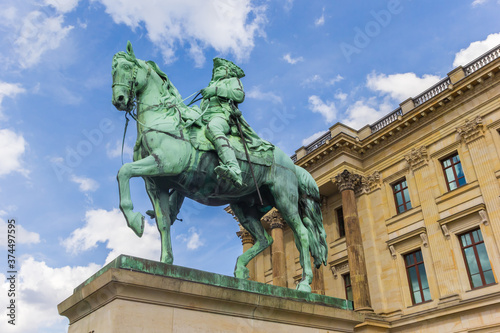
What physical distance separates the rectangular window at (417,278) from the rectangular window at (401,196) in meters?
2.79

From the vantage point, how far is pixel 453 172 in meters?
23.6

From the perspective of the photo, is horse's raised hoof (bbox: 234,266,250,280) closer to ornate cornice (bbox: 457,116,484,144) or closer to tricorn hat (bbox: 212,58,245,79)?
tricorn hat (bbox: 212,58,245,79)

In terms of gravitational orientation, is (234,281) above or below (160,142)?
below

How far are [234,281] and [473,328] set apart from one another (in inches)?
751

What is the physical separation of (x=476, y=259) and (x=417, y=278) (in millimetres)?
3520

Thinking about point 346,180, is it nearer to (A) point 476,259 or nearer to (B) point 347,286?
(B) point 347,286

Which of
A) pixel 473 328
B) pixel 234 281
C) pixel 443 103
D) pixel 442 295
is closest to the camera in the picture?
pixel 234 281

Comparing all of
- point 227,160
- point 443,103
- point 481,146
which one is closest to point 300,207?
point 227,160

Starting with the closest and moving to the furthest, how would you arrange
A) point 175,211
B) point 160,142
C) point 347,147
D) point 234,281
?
point 234,281, point 160,142, point 175,211, point 347,147

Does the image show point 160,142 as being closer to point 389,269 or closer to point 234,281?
point 234,281

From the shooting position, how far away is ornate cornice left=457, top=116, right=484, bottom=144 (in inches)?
884

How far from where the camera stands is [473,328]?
1995cm

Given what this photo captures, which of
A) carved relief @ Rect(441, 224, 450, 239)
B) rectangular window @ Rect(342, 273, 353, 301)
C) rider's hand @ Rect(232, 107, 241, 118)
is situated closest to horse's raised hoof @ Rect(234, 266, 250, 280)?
rider's hand @ Rect(232, 107, 241, 118)

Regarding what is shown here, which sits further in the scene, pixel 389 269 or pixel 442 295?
pixel 389 269
